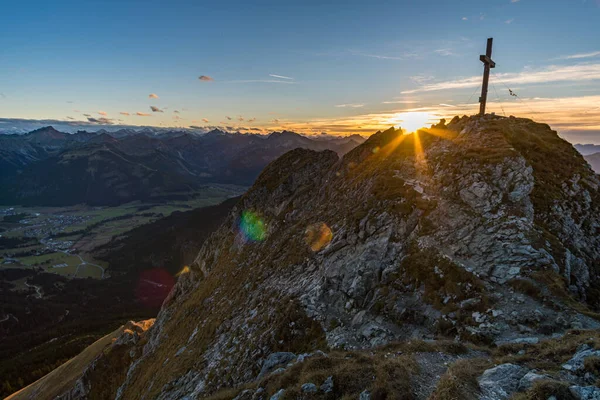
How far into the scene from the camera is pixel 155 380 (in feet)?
137

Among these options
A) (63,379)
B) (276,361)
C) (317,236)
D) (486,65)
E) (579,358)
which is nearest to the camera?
(579,358)

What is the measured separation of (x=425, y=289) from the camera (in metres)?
24.2

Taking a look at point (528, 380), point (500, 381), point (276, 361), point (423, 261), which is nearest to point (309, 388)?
point (276, 361)

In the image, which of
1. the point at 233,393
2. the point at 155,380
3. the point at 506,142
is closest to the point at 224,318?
the point at 155,380

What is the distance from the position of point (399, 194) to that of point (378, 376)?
2172 centimetres

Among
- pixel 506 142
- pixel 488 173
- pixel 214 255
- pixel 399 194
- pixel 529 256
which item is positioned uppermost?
pixel 506 142

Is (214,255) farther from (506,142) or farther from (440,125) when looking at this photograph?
(506,142)

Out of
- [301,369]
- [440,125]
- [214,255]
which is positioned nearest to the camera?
[301,369]

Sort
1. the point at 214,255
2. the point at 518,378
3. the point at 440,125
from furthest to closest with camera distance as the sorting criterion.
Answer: the point at 214,255, the point at 440,125, the point at 518,378

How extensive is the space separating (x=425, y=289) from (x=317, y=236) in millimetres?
17532

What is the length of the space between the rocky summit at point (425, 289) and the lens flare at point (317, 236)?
0.77 ft

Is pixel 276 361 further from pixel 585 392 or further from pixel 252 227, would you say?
pixel 252 227

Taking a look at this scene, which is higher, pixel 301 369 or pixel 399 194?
pixel 399 194

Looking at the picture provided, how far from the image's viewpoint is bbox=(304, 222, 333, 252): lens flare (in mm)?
37312
